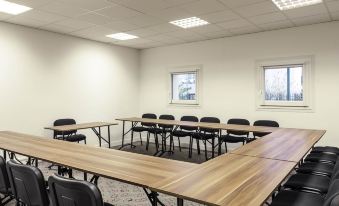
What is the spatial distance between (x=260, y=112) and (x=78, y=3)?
408cm

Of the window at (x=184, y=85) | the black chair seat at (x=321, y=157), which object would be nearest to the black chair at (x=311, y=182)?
the black chair seat at (x=321, y=157)

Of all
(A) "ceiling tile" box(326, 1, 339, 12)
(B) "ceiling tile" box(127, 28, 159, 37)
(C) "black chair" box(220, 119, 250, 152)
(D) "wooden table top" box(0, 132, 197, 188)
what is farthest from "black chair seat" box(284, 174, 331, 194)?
(B) "ceiling tile" box(127, 28, 159, 37)

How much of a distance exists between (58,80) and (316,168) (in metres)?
4.97

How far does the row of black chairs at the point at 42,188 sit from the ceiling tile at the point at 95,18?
9.56 feet

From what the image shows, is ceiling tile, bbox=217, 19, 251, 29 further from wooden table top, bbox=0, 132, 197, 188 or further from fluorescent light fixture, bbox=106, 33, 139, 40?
wooden table top, bbox=0, 132, 197, 188

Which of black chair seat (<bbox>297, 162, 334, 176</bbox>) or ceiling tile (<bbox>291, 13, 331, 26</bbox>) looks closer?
black chair seat (<bbox>297, 162, 334, 176</bbox>)

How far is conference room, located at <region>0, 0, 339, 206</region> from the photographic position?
198 cm

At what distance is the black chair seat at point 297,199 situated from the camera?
1.94 meters

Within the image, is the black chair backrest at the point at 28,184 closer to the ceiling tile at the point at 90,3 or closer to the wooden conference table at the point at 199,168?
the wooden conference table at the point at 199,168

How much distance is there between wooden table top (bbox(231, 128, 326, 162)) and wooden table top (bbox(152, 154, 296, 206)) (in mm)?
240

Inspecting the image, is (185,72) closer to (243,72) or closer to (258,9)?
(243,72)

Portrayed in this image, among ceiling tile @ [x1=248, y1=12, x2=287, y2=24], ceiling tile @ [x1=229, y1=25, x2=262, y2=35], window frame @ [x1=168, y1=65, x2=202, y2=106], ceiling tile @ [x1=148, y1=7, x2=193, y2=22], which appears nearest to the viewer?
ceiling tile @ [x1=148, y1=7, x2=193, y2=22]

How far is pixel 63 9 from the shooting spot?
410 cm

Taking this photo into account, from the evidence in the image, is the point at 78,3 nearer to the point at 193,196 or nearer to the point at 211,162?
the point at 211,162
